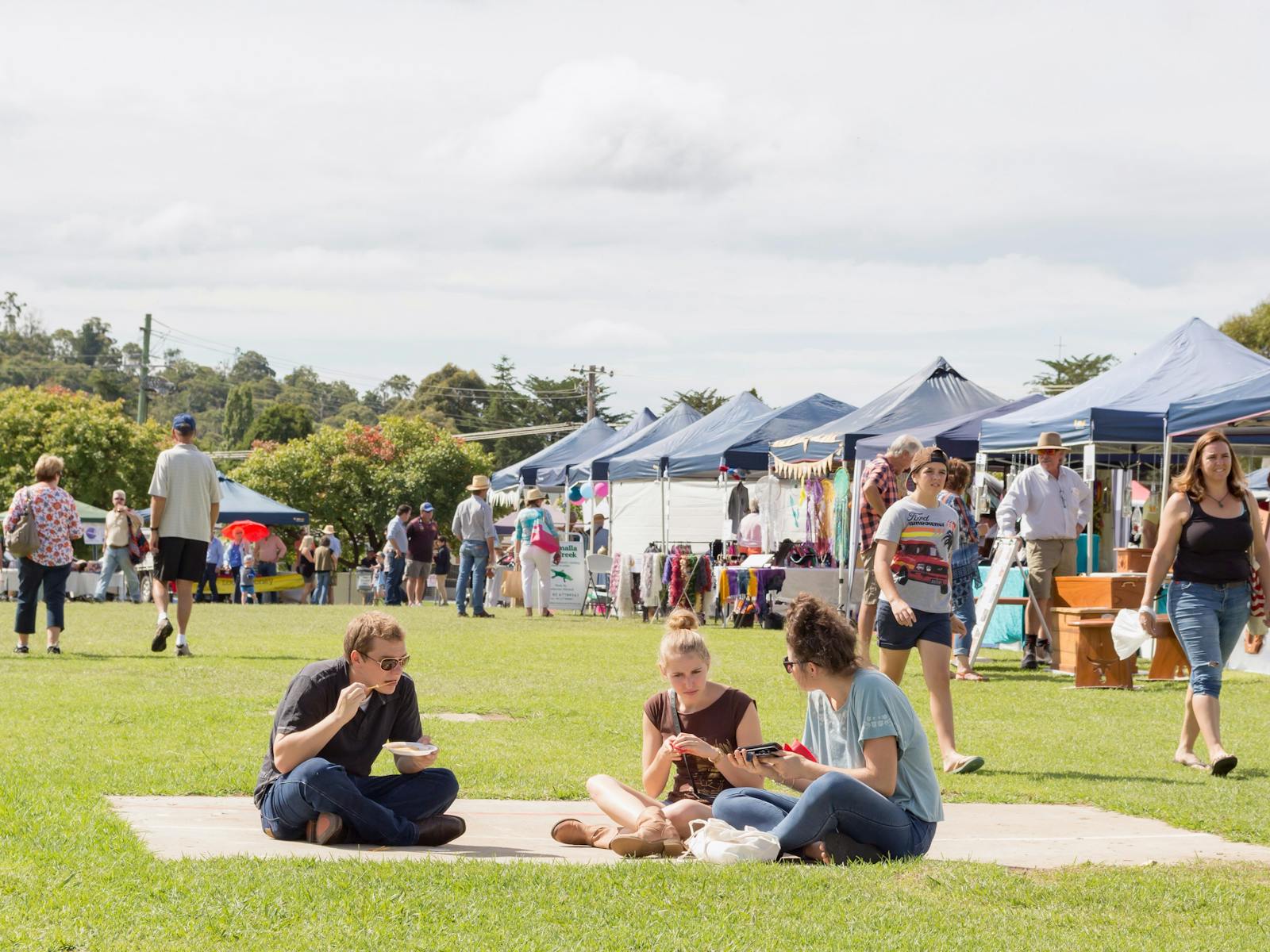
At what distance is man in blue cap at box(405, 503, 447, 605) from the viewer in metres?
27.0

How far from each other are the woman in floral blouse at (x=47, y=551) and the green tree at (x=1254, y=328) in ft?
151

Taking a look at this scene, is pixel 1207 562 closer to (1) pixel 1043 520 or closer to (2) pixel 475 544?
(1) pixel 1043 520

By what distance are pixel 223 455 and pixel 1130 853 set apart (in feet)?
246

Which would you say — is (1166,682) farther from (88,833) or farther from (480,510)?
(480,510)

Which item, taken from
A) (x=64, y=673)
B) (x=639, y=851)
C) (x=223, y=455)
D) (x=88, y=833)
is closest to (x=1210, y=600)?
(x=639, y=851)

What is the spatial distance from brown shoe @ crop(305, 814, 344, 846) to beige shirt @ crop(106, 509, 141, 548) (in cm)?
2135

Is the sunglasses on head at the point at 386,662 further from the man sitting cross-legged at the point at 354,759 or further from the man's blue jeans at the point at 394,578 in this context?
the man's blue jeans at the point at 394,578

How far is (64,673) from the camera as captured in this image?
11.7 meters

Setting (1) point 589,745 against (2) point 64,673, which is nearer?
(1) point 589,745

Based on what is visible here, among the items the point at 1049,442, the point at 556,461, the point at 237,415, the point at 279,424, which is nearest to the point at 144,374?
the point at 279,424

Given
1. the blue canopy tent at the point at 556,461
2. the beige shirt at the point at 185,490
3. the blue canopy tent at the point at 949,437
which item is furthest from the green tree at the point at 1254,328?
the beige shirt at the point at 185,490

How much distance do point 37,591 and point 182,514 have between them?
1.44 metres

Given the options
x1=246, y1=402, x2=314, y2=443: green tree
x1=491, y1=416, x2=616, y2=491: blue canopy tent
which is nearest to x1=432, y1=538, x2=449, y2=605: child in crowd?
x1=491, y1=416, x2=616, y2=491: blue canopy tent

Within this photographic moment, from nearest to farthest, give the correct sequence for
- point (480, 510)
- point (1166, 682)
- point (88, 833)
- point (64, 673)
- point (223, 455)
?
point (88, 833) < point (64, 673) < point (1166, 682) < point (480, 510) < point (223, 455)
